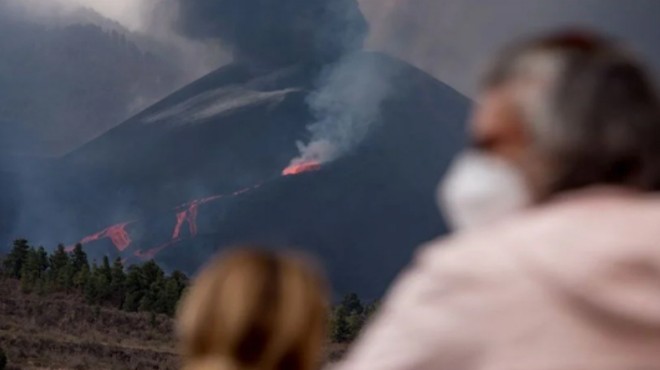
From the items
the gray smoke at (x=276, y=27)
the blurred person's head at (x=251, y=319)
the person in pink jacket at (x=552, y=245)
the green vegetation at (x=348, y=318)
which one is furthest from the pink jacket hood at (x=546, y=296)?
the gray smoke at (x=276, y=27)

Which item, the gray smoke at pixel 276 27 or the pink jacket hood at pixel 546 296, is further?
the gray smoke at pixel 276 27

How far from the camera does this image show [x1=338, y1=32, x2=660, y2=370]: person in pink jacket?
1144mm

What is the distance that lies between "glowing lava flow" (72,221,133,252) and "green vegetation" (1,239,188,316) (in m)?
0.11

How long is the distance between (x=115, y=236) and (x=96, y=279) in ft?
1.13

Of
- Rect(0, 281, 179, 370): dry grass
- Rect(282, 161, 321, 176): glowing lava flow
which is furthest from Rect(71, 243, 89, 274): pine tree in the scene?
Rect(282, 161, 321, 176): glowing lava flow

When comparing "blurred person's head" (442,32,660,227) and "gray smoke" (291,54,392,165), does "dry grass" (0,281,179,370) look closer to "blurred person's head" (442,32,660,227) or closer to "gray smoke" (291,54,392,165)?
"gray smoke" (291,54,392,165)

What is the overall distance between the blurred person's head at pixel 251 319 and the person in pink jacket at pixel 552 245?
0.13 metres

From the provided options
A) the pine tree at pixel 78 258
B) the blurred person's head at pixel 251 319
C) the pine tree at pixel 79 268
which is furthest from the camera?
the pine tree at pixel 78 258

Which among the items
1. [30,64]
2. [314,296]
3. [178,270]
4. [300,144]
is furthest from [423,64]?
[314,296]

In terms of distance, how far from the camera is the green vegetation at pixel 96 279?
860cm

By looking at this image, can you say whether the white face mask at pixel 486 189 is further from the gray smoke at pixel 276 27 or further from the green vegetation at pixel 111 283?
the gray smoke at pixel 276 27

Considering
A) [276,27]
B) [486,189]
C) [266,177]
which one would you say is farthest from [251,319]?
[276,27]

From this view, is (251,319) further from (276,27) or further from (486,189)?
(276,27)

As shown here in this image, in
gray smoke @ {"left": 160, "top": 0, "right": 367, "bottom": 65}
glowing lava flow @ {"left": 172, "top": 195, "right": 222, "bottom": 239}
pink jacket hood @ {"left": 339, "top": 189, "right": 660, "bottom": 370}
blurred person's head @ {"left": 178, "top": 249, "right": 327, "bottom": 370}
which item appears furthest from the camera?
gray smoke @ {"left": 160, "top": 0, "right": 367, "bottom": 65}
